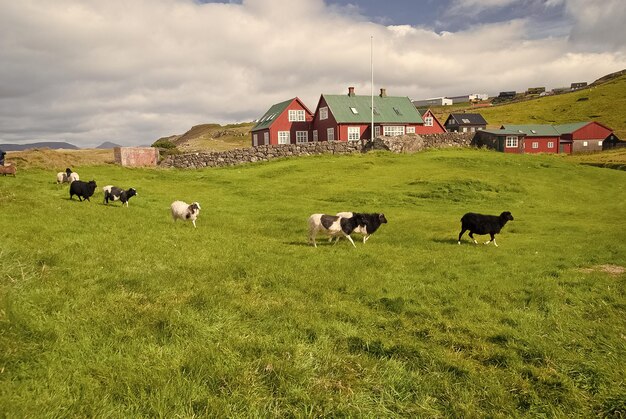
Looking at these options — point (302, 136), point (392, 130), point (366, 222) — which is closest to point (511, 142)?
point (392, 130)

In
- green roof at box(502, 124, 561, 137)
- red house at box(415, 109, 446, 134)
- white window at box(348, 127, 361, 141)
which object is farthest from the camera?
green roof at box(502, 124, 561, 137)

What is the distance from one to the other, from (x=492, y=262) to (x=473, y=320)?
6.22m

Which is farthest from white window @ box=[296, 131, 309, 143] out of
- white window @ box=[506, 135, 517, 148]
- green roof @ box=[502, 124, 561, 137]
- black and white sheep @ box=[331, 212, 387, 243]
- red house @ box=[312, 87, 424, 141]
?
black and white sheep @ box=[331, 212, 387, 243]

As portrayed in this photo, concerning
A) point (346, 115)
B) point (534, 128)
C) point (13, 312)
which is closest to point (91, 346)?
point (13, 312)

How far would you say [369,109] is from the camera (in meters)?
67.1

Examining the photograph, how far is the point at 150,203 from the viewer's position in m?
25.1

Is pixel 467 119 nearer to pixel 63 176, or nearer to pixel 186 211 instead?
pixel 63 176

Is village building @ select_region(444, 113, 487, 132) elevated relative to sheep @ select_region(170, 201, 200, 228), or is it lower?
elevated

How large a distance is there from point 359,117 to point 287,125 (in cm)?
1251

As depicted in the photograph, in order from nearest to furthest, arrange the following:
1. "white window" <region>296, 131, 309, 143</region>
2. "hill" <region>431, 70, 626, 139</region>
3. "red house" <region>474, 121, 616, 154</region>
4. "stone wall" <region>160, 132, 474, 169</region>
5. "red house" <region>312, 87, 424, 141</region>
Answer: "stone wall" <region>160, 132, 474, 169</region>
"red house" <region>312, 87, 424, 141</region>
"white window" <region>296, 131, 309, 143</region>
"red house" <region>474, 121, 616, 154</region>
"hill" <region>431, 70, 626, 139</region>

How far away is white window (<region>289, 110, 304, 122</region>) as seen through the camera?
68.1 m

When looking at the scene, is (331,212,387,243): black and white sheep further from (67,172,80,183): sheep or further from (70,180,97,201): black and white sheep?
(67,172,80,183): sheep

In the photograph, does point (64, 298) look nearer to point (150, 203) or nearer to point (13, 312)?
point (13, 312)

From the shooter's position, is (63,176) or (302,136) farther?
(302,136)
